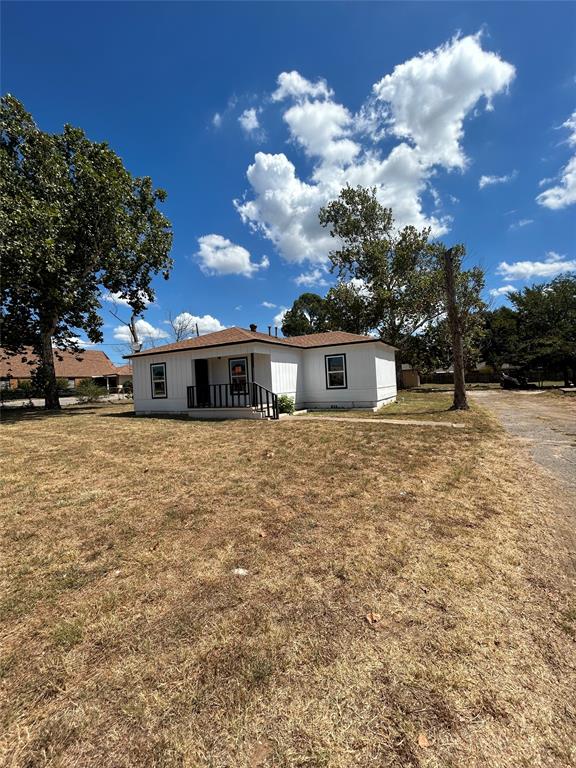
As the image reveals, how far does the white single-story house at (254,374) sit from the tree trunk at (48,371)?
15.3ft

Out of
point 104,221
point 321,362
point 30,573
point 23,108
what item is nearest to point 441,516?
point 30,573

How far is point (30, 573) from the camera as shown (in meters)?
2.87

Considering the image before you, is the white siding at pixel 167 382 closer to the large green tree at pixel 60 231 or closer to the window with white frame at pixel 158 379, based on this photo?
the window with white frame at pixel 158 379

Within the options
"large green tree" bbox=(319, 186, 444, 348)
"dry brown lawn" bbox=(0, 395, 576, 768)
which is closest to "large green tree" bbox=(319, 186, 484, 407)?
"large green tree" bbox=(319, 186, 444, 348)

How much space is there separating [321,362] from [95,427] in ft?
29.5

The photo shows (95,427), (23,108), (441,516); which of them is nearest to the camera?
(441,516)

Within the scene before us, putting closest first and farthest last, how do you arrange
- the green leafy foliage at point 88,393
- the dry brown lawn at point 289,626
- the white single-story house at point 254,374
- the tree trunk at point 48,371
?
the dry brown lawn at point 289,626
the white single-story house at point 254,374
the tree trunk at point 48,371
the green leafy foliage at point 88,393

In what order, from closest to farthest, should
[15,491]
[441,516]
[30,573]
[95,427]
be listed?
1. [30,573]
2. [441,516]
3. [15,491]
4. [95,427]

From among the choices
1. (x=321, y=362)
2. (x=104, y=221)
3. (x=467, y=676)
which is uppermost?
(x=104, y=221)

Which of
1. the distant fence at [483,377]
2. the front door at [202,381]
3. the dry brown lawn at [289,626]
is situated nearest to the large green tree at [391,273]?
the distant fence at [483,377]

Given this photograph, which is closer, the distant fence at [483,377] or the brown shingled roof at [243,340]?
the brown shingled roof at [243,340]

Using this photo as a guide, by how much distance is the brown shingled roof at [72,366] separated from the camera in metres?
34.5

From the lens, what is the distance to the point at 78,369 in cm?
3978

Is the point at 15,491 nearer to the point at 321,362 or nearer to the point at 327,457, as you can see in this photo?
the point at 327,457
